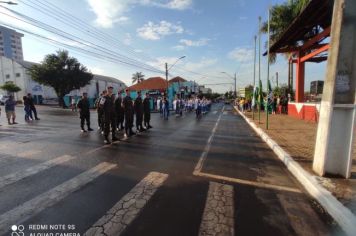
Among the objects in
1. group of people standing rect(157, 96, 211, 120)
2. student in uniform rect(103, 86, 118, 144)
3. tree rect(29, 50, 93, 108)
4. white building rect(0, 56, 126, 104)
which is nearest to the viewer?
student in uniform rect(103, 86, 118, 144)

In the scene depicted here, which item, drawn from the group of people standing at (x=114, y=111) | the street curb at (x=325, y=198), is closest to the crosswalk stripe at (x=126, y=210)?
the street curb at (x=325, y=198)

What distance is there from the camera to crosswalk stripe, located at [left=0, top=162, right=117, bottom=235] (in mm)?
3469

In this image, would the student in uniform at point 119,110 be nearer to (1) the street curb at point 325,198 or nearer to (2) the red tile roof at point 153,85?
(1) the street curb at point 325,198

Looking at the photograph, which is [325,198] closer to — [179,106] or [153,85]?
[179,106]

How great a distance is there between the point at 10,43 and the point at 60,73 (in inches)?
5079

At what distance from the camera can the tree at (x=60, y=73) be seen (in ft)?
141

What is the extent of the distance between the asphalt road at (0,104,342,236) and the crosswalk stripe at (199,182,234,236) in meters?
0.01

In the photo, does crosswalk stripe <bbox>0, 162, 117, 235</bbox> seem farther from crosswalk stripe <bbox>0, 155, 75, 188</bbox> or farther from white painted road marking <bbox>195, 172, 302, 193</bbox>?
white painted road marking <bbox>195, 172, 302, 193</bbox>

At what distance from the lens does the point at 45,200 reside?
13.5 feet

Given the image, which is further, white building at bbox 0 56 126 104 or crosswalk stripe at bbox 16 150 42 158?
white building at bbox 0 56 126 104

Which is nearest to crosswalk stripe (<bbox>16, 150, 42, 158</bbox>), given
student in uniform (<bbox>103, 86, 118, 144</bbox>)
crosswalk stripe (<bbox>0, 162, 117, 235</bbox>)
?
student in uniform (<bbox>103, 86, 118, 144</bbox>)

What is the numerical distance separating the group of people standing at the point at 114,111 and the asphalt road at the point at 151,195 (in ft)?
7.07

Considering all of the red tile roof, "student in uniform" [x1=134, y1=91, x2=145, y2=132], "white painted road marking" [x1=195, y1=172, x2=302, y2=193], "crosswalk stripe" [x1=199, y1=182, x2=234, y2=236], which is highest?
the red tile roof

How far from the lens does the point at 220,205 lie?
409cm
